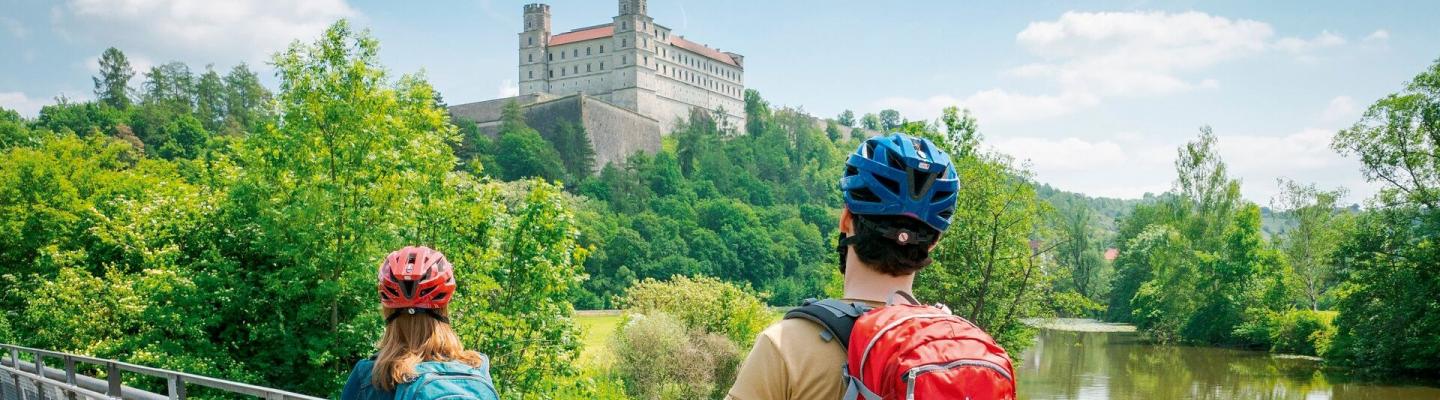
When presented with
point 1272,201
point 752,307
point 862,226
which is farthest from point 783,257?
point 862,226

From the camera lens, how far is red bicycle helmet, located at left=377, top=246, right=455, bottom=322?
9.04 ft

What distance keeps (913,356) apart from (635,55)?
337ft

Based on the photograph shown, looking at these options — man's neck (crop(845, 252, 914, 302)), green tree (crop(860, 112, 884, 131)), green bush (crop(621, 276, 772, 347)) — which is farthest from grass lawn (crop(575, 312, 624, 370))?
green tree (crop(860, 112, 884, 131))

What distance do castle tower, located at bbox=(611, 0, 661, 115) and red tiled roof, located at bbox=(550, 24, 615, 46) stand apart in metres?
1.73

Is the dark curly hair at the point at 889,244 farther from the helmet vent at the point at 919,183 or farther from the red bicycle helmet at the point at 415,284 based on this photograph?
the red bicycle helmet at the point at 415,284

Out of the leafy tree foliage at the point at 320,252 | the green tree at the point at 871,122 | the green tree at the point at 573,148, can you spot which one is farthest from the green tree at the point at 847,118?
the leafy tree foliage at the point at 320,252

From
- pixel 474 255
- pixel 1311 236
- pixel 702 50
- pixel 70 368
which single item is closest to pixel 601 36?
pixel 702 50

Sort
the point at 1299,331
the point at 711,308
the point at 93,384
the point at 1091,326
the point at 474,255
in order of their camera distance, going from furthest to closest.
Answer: the point at 1091,326
the point at 1299,331
the point at 711,308
the point at 474,255
the point at 93,384

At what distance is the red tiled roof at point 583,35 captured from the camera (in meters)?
108

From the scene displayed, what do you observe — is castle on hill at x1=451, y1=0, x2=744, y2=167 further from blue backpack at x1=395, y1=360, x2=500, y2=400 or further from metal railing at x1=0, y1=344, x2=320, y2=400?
blue backpack at x1=395, y1=360, x2=500, y2=400

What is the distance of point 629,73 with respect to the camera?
338 ft

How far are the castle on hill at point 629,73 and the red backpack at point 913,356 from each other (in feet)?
301

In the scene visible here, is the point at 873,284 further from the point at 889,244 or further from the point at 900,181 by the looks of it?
the point at 900,181

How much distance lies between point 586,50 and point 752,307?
243ft
